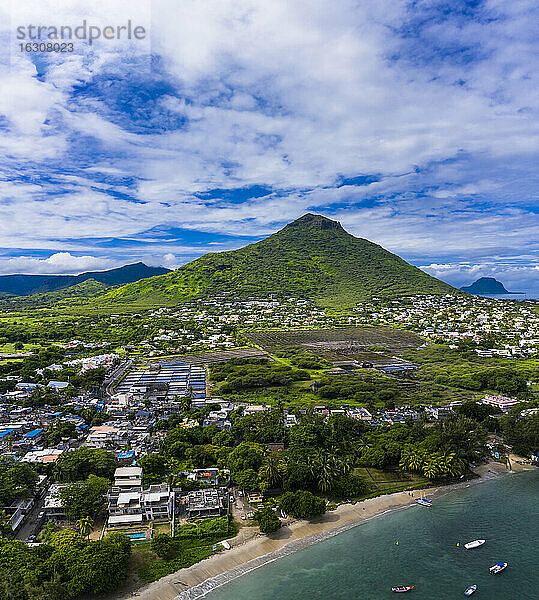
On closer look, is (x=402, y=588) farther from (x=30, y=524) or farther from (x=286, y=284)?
(x=286, y=284)

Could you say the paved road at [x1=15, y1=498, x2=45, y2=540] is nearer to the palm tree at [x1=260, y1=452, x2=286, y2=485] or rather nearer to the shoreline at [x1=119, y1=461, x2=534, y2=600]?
the shoreline at [x1=119, y1=461, x2=534, y2=600]

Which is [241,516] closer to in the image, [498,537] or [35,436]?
[498,537]

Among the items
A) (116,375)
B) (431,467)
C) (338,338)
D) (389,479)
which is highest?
(338,338)

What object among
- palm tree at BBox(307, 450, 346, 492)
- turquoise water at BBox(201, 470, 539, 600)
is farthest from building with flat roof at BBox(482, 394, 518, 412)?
palm tree at BBox(307, 450, 346, 492)

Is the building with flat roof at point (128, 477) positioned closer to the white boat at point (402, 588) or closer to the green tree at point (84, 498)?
the green tree at point (84, 498)

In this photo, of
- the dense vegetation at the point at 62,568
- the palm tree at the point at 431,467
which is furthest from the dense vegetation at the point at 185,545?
the palm tree at the point at 431,467

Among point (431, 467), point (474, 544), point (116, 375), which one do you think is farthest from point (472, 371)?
point (116, 375)

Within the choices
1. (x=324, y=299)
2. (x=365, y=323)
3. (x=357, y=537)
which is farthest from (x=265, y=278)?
(x=357, y=537)
